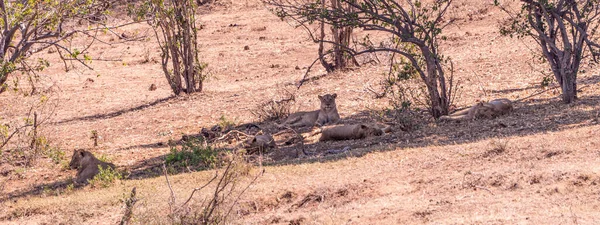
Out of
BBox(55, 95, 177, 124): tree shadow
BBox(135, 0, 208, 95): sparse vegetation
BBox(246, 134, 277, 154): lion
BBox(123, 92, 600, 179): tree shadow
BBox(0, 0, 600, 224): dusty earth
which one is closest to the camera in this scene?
BBox(0, 0, 600, 224): dusty earth

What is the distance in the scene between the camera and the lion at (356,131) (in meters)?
12.0

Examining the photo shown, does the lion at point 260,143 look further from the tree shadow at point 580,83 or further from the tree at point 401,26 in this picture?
the tree shadow at point 580,83

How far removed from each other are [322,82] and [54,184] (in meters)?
8.52

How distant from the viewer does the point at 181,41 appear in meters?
18.8

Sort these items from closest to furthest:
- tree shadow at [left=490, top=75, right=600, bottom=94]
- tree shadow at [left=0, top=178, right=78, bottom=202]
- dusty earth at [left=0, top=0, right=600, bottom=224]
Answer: dusty earth at [left=0, top=0, right=600, bottom=224] < tree shadow at [left=0, top=178, right=78, bottom=202] < tree shadow at [left=490, top=75, right=600, bottom=94]

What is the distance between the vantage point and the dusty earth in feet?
24.5

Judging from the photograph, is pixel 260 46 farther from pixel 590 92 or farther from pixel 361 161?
pixel 361 161

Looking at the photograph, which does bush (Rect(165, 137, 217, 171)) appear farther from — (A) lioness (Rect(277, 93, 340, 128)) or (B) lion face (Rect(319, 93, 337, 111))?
(B) lion face (Rect(319, 93, 337, 111))

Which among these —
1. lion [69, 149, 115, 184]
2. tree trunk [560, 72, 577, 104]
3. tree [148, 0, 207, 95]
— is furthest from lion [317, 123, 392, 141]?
tree [148, 0, 207, 95]

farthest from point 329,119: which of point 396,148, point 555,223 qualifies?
point 555,223

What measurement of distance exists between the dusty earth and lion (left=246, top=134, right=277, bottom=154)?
25 centimetres

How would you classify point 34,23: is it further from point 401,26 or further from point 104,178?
point 401,26

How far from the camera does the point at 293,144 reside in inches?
490

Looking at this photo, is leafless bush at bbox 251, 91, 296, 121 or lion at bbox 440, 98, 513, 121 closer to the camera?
lion at bbox 440, 98, 513, 121
